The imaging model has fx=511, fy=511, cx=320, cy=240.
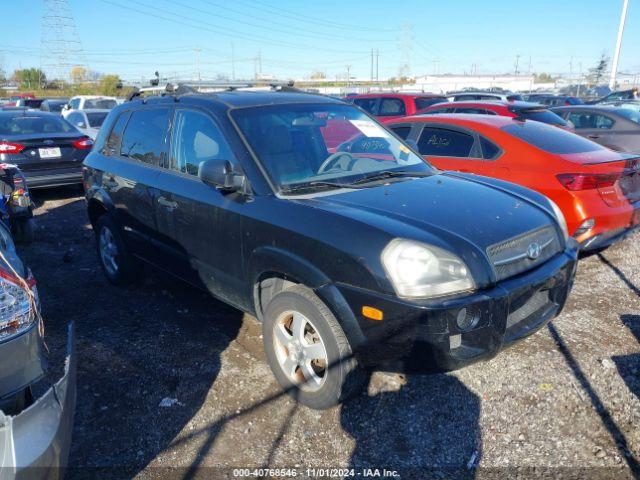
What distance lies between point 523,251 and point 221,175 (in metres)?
1.91

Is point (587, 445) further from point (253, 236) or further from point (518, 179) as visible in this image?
point (518, 179)

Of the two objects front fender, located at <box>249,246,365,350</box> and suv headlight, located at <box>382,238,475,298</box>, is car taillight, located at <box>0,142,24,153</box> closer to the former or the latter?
front fender, located at <box>249,246,365,350</box>

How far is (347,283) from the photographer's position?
9.05 ft

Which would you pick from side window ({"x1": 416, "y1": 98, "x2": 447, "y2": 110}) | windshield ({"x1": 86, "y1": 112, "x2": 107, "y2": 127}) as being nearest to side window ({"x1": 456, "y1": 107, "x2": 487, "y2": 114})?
side window ({"x1": 416, "y1": 98, "x2": 447, "y2": 110})

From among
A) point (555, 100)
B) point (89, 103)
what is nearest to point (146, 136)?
point (89, 103)

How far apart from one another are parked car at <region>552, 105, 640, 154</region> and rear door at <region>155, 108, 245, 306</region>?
8646mm

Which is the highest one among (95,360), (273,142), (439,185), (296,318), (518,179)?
(273,142)

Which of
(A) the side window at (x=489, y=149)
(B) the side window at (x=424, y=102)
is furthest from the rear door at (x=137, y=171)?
(B) the side window at (x=424, y=102)

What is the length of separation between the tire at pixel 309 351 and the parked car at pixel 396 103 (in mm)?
9582

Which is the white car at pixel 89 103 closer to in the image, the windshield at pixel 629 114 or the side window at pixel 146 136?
the side window at pixel 146 136

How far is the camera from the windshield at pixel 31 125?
8.98 m

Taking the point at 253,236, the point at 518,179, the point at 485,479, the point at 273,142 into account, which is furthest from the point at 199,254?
the point at 518,179

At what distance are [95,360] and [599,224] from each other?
457 cm

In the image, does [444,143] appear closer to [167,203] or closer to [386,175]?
[386,175]
